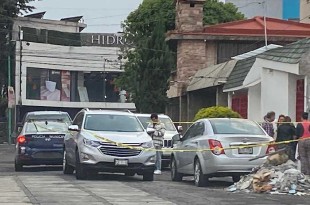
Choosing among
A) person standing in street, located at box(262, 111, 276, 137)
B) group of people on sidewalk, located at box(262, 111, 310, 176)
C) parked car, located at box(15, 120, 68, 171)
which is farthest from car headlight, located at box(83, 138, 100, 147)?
person standing in street, located at box(262, 111, 276, 137)

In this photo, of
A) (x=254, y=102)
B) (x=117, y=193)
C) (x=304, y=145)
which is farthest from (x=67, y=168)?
(x=254, y=102)

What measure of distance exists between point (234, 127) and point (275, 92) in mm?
10355

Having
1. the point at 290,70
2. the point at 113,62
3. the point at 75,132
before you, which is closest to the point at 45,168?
the point at 75,132

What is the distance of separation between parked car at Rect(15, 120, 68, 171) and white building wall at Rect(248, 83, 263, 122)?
10.4 meters

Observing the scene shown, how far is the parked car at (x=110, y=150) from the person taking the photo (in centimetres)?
1897

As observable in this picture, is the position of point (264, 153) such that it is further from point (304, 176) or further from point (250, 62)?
point (250, 62)

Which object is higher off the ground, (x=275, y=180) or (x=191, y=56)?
(x=191, y=56)

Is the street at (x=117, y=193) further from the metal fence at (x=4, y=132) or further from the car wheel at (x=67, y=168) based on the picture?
the metal fence at (x=4, y=132)

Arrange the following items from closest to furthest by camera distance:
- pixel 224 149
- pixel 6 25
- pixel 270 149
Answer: pixel 224 149
pixel 270 149
pixel 6 25

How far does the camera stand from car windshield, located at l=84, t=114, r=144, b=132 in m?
20.1

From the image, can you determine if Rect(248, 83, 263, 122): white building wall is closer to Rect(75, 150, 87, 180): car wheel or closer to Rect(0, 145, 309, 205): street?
Rect(0, 145, 309, 205): street

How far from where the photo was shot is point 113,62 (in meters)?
70.9

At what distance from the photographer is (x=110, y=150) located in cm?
1902

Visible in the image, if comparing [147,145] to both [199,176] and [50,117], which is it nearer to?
[199,176]
